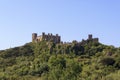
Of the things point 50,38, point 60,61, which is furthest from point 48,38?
point 60,61

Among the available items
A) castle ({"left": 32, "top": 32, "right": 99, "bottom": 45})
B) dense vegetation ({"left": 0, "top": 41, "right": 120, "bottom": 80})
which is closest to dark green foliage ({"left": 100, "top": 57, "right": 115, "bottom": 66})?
dense vegetation ({"left": 0, "top": 41, "right": 120, "bottom": 80})

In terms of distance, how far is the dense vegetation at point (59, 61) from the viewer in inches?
2525

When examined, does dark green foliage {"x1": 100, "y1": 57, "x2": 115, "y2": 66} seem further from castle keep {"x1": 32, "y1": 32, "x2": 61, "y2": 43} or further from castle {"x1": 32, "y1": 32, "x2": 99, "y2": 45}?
castle keep {"x1": 32, "y1": 32, "x2": 61, "y2": 43}

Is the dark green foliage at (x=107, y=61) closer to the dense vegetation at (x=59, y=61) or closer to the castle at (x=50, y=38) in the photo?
the dense vegetation at (x=59, y=61)

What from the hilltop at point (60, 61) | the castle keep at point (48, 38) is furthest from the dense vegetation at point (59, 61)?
the castle keep at point (48, 38)

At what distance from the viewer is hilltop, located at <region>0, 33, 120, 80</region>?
64.9 metres

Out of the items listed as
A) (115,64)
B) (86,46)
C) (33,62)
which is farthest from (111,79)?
(86,46)

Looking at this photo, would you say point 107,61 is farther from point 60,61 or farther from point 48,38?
point 48,38

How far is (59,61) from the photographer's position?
2753 inches

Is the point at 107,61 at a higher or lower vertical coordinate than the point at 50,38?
lower

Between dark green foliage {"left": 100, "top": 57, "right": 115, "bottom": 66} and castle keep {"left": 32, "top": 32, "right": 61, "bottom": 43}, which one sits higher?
castle keep {"left": 32, "top": 32, "right": 61, "bottom": 43}

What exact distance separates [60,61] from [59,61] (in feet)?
1.37

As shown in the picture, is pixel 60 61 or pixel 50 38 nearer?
pixel 60 61

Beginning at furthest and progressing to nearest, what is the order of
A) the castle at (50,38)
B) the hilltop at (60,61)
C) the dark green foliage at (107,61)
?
1. the castle at (50,38)
2. the dark green foliage at (107,61)
3. the hilltop at (60,61)
